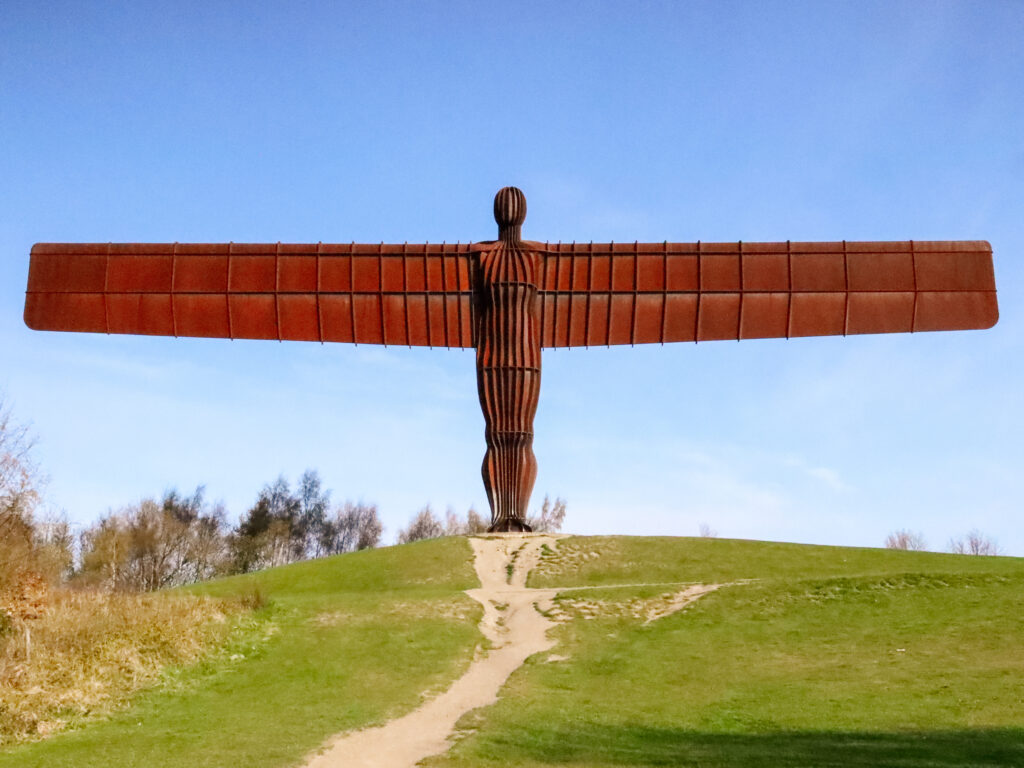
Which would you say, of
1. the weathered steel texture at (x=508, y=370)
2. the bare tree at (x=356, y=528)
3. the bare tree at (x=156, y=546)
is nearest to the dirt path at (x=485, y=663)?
the weathered steel texture at (x=508, y=370)

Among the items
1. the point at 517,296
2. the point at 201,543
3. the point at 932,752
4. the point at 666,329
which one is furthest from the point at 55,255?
the point at 201,543

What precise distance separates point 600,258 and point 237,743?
21796mm

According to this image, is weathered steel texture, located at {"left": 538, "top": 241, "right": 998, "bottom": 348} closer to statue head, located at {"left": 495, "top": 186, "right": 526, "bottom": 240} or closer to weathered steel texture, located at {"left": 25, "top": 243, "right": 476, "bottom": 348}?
statue head, located at {"left": 495, "top": 186, "right": 526, "bottom": 240}

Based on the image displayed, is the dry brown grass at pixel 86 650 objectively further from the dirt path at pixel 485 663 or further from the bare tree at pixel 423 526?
the bare tree at pixel 423 526

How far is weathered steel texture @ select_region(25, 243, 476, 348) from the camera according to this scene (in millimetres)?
31328

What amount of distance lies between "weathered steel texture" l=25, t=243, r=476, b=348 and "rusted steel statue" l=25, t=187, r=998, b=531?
5cm

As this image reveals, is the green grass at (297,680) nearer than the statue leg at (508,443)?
Yes

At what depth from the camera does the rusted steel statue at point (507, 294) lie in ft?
101

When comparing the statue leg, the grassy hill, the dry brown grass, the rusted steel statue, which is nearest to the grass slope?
the grassy hill

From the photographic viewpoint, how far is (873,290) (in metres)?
30.8

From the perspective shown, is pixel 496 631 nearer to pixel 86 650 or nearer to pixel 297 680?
pixel 297 680

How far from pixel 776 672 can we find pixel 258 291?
21373mm

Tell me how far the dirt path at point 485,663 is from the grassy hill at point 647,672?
43 centimetres

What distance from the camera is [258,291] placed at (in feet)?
103
